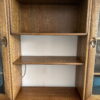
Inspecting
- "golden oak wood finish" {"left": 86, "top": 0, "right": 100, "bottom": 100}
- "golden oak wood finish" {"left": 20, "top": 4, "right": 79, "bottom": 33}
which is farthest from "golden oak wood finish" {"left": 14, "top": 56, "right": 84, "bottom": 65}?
"golden oak wood finish" {"left": 20, "top": 4, "right": 79, "bottom": 33}

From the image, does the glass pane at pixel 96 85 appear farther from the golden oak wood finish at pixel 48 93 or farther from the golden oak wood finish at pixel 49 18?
the golden oak wood finish at pixel 49 18

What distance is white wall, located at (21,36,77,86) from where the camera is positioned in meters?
1.36

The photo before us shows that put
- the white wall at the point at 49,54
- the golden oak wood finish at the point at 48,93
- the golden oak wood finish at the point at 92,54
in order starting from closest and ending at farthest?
1. the golden oak wood finish at the point at 92,54
2. the golden oak wood finish at the point at 48,93
3. the white wall at the point at 49,54

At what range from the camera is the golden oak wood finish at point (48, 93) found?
1222mm

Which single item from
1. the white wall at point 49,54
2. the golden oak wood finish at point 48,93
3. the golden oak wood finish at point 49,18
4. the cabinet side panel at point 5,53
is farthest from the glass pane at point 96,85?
the cabinet side panel at point 5,53

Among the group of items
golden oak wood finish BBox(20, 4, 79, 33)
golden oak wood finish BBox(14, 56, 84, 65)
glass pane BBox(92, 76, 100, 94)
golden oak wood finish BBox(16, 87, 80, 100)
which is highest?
golden oak wood finish BBox(20, 4, 79, 33)

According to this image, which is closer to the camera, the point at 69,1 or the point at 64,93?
the point at 69,1

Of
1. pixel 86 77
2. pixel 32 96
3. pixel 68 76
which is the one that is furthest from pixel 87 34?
pixel 32 96

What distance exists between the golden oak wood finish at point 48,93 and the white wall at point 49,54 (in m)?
0.08

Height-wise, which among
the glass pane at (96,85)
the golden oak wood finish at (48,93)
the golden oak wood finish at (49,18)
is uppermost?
the golden oak wood finish at (49,18)

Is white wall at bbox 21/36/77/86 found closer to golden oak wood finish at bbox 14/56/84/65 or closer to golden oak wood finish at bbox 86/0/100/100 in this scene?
golden oak wood finish at bbox 14/56/84/65

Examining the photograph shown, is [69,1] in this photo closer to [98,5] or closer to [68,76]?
[98,5]

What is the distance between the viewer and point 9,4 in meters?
0.95

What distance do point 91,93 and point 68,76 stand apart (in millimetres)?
400
